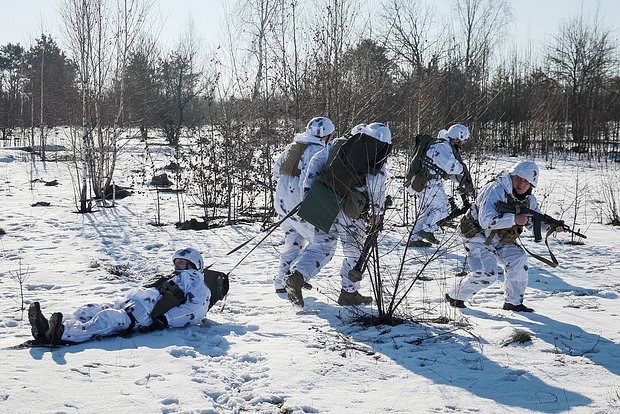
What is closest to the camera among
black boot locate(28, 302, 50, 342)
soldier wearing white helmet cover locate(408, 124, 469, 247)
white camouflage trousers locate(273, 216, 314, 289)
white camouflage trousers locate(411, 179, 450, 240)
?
black boot locate(28, 302, 50, 342)

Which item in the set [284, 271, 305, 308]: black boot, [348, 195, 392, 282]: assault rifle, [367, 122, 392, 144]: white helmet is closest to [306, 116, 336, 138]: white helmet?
[367, 122, 392, 144]: white helmet

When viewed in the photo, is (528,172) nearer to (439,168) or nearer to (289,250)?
(289,250)

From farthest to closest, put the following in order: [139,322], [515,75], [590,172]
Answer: [515,75] → [590,172] → [139,322]

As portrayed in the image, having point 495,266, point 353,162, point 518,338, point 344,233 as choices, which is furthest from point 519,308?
point 353,162

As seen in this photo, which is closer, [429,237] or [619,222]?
[429,237]

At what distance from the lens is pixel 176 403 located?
11.9ft

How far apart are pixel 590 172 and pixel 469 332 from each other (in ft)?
56.2

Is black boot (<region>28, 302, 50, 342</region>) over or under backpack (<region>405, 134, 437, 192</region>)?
under

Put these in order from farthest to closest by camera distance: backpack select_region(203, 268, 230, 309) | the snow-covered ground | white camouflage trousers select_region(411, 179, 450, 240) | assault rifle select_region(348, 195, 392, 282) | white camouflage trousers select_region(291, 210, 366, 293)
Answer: white camouflage trousers select_region(411, 179, 450, 240), white camouflage trousers select_region(291, 210, 366, 293), backpack select_region(203, 268, 230, 309), assault rifle select_region(348, 195, 392, 282), the snow-covered ground

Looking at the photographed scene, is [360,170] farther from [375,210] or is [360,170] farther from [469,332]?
[469,332]

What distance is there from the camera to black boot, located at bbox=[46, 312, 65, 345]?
14.7 feet

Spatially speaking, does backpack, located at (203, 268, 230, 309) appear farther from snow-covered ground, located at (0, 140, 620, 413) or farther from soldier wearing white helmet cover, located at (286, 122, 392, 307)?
soldier wearing white helmet cover, located at (286, 122, 392, 307)

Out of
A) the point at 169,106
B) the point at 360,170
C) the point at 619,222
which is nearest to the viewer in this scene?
the point at 360,170

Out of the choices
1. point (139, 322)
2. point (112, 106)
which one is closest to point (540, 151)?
point (112, 106)
